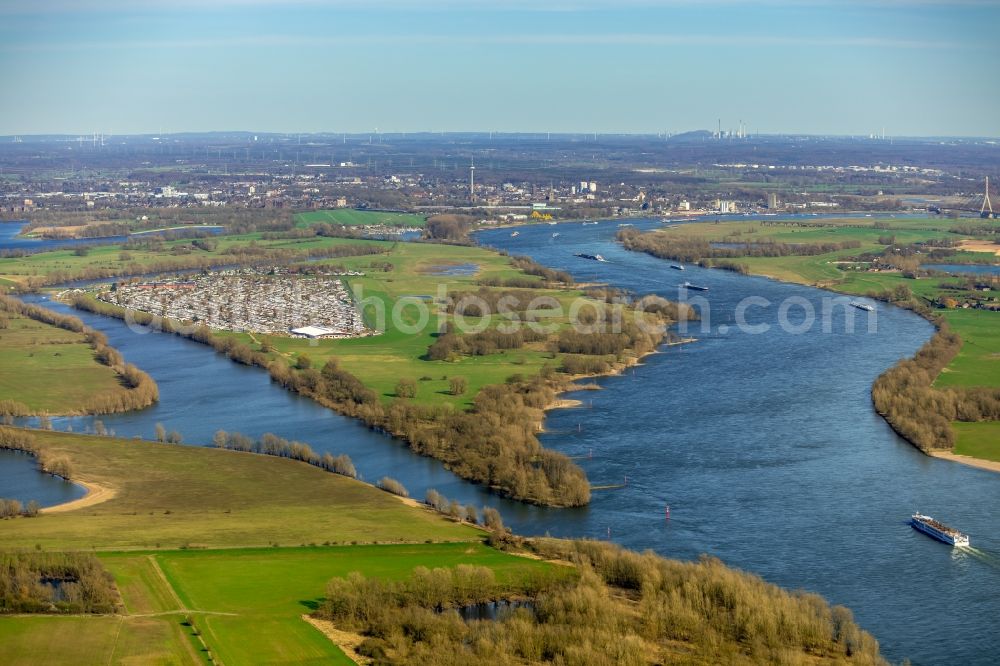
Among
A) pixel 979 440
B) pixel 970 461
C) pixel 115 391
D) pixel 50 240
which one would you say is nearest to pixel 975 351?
pixel 979 440

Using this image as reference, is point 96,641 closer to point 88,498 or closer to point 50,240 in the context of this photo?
point 88,498

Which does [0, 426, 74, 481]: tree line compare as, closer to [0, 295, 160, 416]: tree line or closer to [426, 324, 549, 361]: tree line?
[0, 295, 160, 416]: tree line

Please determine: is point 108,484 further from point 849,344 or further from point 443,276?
point 443,276

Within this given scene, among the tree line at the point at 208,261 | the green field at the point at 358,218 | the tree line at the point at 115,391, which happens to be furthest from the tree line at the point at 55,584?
the green field at the point at 358,218

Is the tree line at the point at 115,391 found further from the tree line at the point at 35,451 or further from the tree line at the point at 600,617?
the tree line at the point at 600,617

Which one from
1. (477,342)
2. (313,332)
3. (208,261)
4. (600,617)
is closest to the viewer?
(600,617)
